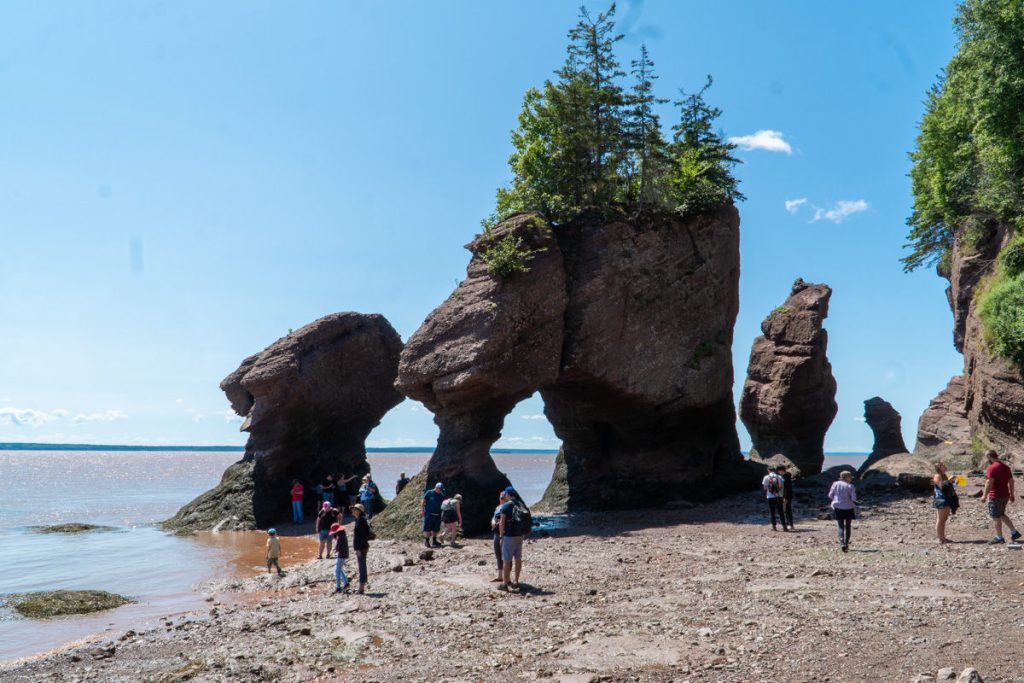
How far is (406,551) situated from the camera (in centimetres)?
2077

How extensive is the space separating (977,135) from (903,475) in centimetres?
1310

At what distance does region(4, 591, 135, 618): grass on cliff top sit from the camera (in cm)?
1717

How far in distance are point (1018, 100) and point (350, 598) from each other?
2604cm

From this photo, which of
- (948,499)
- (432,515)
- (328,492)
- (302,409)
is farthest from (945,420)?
(302,409)

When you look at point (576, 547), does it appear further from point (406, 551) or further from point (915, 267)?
point (915, 267)

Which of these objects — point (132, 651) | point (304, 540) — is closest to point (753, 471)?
point (304, 540)

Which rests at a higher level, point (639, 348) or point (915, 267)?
point (915, 267)

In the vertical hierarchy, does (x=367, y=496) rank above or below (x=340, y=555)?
above

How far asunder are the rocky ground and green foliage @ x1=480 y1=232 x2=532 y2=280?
9.11 m

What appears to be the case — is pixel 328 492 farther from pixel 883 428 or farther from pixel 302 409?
pixel 883 428

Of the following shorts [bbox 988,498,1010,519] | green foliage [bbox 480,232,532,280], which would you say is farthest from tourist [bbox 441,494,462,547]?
shorts [bbox 988,498,1010,519]

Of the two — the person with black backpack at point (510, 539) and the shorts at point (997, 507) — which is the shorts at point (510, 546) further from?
the shorts at point (997, 507)

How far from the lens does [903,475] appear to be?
2500 cm

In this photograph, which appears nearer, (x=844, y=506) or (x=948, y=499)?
(x=948, y=499)
